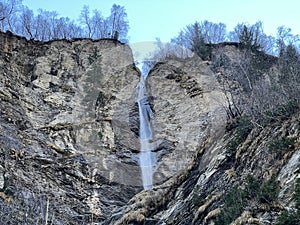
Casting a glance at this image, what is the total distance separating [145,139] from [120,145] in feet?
5.83

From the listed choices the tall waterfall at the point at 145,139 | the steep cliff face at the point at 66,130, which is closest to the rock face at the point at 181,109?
the tall waterfall at the point at 145,139

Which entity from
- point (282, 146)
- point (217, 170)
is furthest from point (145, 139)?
point (282, 146)

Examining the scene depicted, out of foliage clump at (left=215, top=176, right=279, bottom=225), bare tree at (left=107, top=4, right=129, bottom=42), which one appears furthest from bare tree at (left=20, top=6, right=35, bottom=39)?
foliage clump at (left=215, top=176, right=279, bottom=225)

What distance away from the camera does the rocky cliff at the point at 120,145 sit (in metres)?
12.2

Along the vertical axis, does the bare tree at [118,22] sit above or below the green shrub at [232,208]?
above

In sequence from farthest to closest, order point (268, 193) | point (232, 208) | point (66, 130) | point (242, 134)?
1. point (66, 130)
2. point (242, 134)
3. point (232, 208)
4. point (268, 193)

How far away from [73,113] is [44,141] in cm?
368

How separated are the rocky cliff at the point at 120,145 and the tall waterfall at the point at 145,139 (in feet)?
1.14

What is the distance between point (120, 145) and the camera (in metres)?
26.0

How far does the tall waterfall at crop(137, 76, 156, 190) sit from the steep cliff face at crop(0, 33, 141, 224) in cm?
45

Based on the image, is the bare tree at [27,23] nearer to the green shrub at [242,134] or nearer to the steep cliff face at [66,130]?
the steep cliff face at [66,130]

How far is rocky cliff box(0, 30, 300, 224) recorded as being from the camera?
12250mm

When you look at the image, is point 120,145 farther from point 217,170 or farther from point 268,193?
point 268,193

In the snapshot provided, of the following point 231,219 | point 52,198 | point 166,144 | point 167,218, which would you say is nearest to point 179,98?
point 166,144
